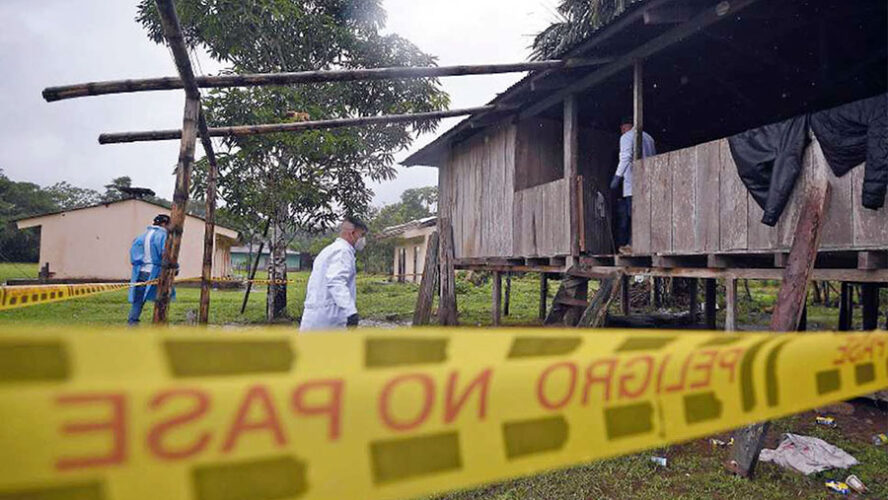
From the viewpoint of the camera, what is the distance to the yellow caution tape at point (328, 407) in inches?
30.5

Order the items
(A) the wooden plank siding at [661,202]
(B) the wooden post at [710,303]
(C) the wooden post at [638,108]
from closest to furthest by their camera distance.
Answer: (A) the wooden plank siding at [661,202] → (C) the wooden post at [638,108] → (B) the wooden post at [710,303]

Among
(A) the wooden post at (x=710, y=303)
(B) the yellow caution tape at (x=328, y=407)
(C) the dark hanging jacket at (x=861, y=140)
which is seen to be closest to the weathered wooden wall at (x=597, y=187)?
(A) the wooden post at (x=710, y=303)

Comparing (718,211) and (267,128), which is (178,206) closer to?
(267,128)

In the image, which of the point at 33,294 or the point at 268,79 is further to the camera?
the point at 33,294

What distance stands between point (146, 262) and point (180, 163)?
Answer: 4.04 m

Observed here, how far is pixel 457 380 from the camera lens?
1048 millimetres

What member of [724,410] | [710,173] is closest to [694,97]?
[710,173]

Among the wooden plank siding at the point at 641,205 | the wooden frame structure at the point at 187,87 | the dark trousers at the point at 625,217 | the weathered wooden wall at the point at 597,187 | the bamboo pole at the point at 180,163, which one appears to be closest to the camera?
the bamboo pole at the point at 180,163

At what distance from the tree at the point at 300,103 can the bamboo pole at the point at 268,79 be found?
712 cm

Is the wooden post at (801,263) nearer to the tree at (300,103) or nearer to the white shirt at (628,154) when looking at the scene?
the white shirt at (628,154)

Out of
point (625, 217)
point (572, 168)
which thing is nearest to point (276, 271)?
point (572, 168)

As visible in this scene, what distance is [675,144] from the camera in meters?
10.1

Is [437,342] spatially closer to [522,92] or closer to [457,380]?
[457,380]

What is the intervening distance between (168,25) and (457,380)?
3362 mm
